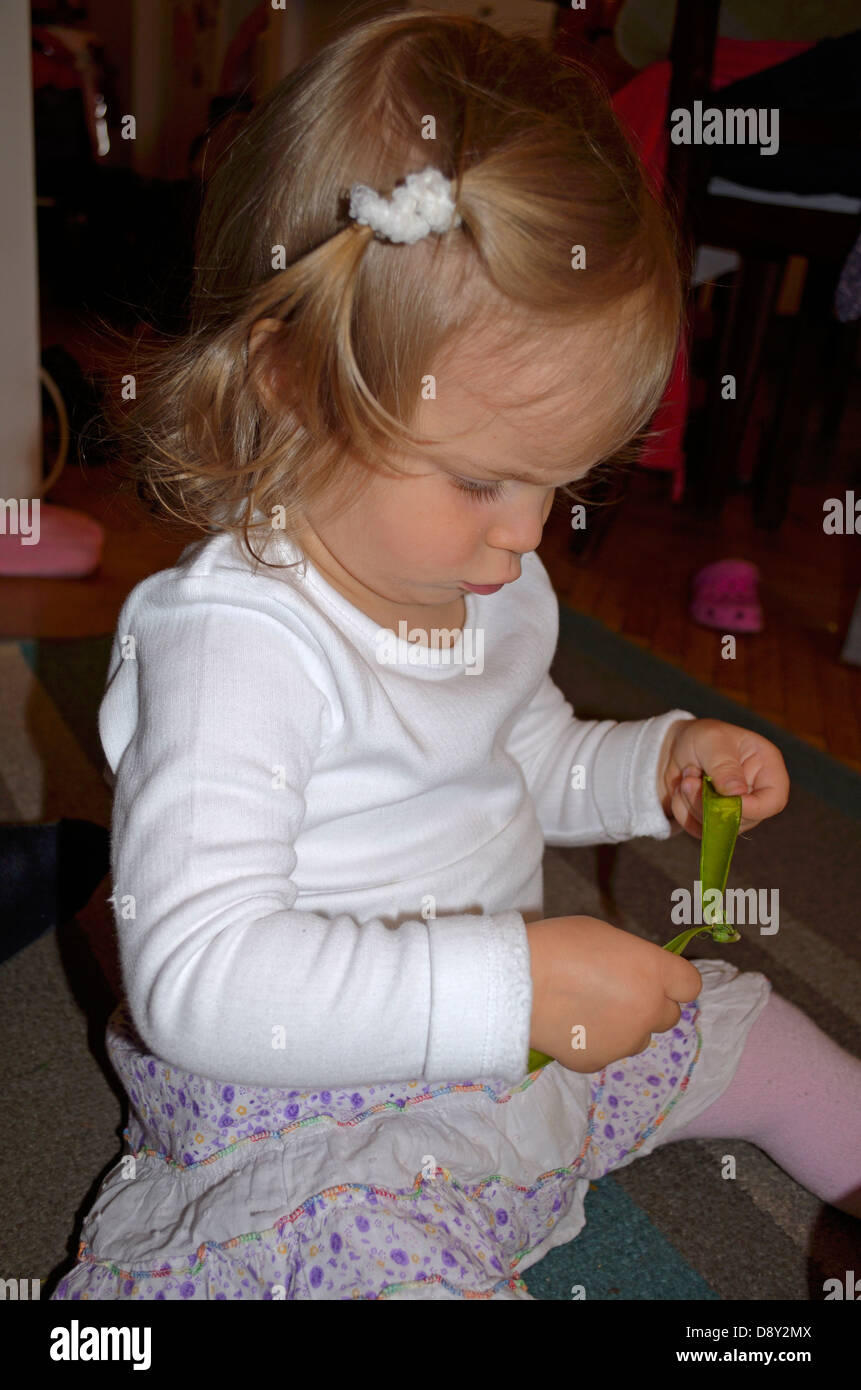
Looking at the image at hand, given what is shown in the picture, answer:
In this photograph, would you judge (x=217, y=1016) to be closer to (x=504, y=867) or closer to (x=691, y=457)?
(x=504, y=867)

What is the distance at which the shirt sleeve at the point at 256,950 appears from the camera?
500 mm

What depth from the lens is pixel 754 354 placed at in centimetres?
203

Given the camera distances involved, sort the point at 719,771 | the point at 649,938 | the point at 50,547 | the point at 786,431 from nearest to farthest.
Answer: the point at 719,771 → the point at 649,938 → the point at 50,547 → the point at 786,431

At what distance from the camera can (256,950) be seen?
1.63 feet

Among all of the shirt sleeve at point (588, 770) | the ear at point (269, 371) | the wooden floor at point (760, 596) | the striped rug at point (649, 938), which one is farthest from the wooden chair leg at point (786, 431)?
the ear at point (269, 371)

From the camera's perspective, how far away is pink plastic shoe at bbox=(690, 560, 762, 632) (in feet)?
5.32

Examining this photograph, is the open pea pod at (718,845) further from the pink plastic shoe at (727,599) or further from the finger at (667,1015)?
the pink plastic shoe at (727,599)

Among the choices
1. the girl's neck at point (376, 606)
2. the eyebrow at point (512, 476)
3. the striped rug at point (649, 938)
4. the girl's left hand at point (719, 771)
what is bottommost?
the striped rug at point (649, 938)

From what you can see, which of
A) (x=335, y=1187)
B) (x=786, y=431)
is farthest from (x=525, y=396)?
(x=786, y=431)

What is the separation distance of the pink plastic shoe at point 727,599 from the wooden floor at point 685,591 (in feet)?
0.07

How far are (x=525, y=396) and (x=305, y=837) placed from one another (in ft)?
0.80

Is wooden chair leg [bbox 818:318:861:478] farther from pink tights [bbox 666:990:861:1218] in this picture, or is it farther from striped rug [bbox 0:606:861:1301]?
pink tights [bbox 666:990:861:1218]

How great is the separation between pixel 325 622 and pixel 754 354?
1.64m

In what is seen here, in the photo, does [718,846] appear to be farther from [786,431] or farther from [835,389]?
[835,389]
